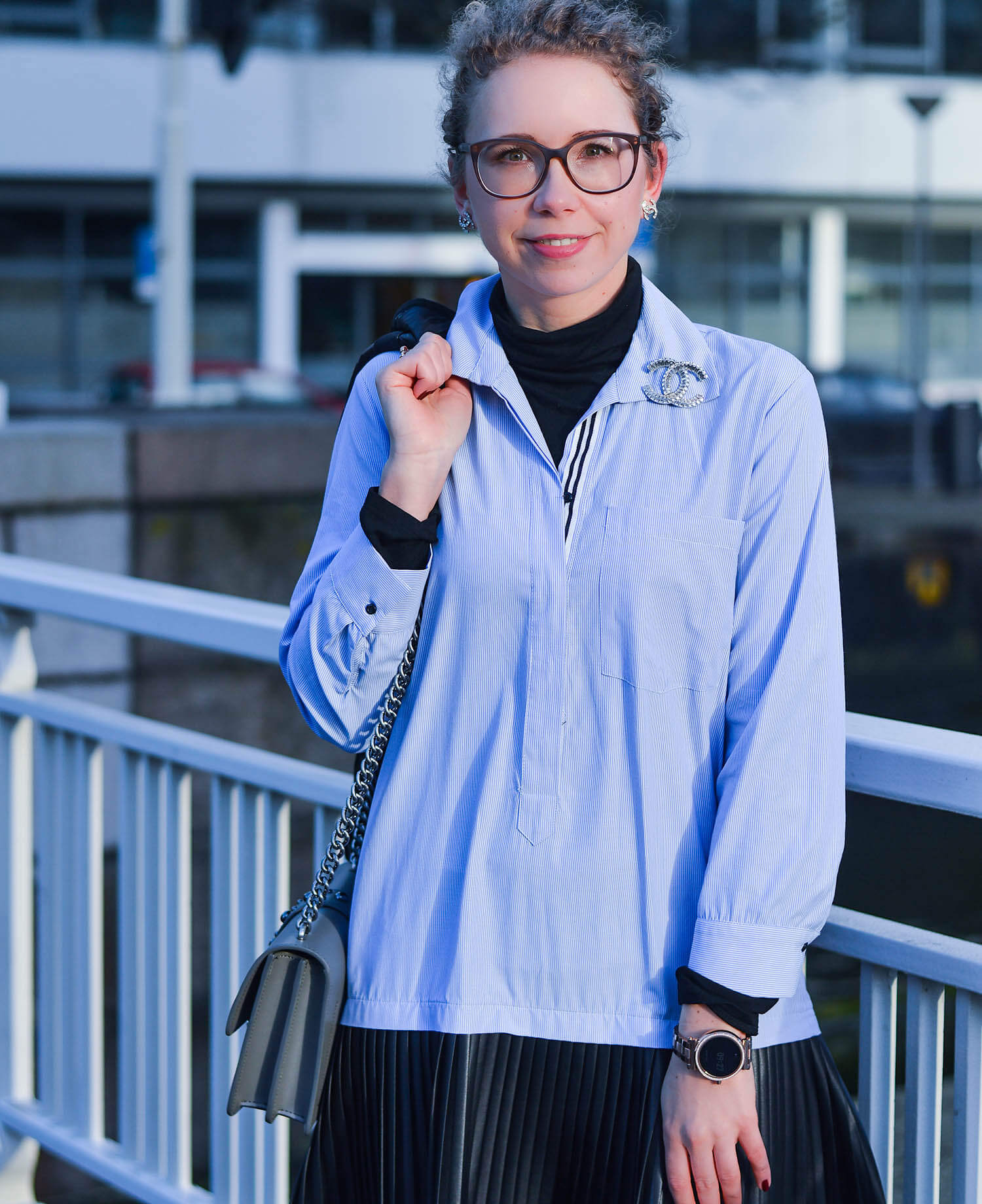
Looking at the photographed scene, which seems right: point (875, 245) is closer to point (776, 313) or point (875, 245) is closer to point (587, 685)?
point (776, 313)

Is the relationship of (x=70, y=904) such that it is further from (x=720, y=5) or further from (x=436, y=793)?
(x=720, y=5)

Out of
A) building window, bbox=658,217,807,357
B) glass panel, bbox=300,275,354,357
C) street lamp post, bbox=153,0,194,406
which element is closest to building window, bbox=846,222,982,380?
building window, bbox=658,217,807,357

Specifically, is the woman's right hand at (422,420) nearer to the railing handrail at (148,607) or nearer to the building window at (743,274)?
the railing handrail at (148,607)

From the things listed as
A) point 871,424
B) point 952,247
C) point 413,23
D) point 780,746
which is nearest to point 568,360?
point 780,746

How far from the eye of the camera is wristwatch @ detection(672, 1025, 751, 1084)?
1.64 meters

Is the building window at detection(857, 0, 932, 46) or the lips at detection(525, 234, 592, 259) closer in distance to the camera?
the lips at detection(525, 234, 592, 259)

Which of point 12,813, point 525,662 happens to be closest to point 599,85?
point 525,662

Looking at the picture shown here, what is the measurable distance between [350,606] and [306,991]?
455mm

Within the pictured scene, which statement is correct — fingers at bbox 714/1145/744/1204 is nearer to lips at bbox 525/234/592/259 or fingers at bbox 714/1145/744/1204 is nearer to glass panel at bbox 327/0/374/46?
lips at bbox 525/234/592/259

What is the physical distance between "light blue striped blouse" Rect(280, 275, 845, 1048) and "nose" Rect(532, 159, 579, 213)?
172 mm

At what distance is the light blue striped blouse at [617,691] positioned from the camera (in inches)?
66.7

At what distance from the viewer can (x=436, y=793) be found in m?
1.84

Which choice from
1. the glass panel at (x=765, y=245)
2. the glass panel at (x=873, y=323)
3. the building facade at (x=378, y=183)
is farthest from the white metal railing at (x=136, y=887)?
the glass panel at (x=873, y=323)

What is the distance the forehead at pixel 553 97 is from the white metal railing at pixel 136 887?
97cm
